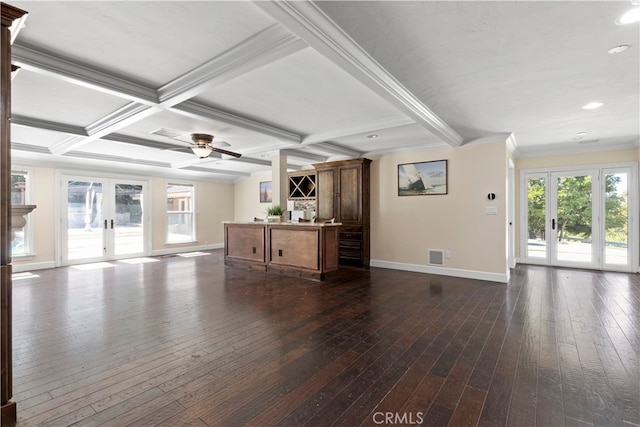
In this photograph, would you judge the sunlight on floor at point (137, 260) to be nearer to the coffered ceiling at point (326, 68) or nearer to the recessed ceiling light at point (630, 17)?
the coffered ceiling at point (326, 68)

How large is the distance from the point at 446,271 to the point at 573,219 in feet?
10.7

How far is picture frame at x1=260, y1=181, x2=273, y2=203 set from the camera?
9.60 m

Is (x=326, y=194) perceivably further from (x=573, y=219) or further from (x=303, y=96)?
(x=573, y=219)

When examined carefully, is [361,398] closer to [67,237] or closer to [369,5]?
[369,5]

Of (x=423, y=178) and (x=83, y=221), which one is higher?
(x=423, y=178)

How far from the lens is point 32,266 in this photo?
21.2 feet

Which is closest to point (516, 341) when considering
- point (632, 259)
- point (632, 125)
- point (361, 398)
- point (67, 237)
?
point (361, 398)

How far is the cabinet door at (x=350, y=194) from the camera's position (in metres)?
6.51

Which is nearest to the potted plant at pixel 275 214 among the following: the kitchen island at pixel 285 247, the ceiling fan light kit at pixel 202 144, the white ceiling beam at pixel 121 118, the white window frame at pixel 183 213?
the kitchen island at pixel 285 247

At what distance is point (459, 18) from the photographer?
200 cm

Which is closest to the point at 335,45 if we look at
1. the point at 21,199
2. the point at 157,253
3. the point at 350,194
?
the point at 350,194

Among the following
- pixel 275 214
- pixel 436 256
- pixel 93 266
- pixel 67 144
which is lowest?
pixel 93 266

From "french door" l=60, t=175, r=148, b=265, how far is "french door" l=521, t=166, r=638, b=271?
1005 cm

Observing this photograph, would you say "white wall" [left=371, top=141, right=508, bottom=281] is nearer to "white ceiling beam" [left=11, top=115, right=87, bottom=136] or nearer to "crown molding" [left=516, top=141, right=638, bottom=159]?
"crown molding" [left=516, top=141, right=638, bottom=159]
